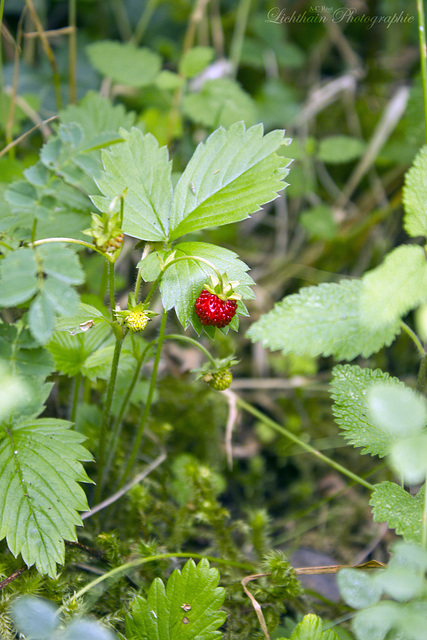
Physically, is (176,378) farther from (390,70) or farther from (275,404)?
(390,70)

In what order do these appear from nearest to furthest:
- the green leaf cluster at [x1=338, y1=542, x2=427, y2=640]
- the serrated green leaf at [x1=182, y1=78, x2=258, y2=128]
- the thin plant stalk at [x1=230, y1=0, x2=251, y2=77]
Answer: the green leaf cluster at [x1=338, y1=542, x2=427, y2=640]
the serrated green leaf at [x1=182, y1=78, x2=258, y2=128]
the thin plant stalk at [x1=230, y1=0, x2=251, y2=77]

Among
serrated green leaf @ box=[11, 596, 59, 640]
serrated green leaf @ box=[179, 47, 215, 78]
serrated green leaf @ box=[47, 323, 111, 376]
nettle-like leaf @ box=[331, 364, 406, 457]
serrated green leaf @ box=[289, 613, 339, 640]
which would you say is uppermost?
serrated green leaf @ box=[179, 47, 215, 78]

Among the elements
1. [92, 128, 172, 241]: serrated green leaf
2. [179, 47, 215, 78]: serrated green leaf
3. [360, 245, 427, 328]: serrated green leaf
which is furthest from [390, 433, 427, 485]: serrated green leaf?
[179, 47, 215, 78]: serrated green leaf

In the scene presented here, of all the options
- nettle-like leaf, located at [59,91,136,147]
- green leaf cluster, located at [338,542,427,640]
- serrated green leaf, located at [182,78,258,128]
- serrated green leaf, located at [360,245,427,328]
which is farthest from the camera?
serrated green leaf, located at [182,78,258,128]

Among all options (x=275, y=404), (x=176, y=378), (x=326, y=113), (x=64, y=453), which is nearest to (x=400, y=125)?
(x=326, y=113)

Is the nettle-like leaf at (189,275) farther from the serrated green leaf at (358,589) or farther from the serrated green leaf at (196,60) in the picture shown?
the serrated green leaf at (196,60)

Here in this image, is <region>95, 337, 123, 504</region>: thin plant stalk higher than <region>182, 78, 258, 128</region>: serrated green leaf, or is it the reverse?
<region>182, 78, 258, 128</region>: serrated green leaf

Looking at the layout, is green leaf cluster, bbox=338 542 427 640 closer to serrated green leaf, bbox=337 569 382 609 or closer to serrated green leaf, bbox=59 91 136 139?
serrated green leaf, bbox=337 569 382 609
